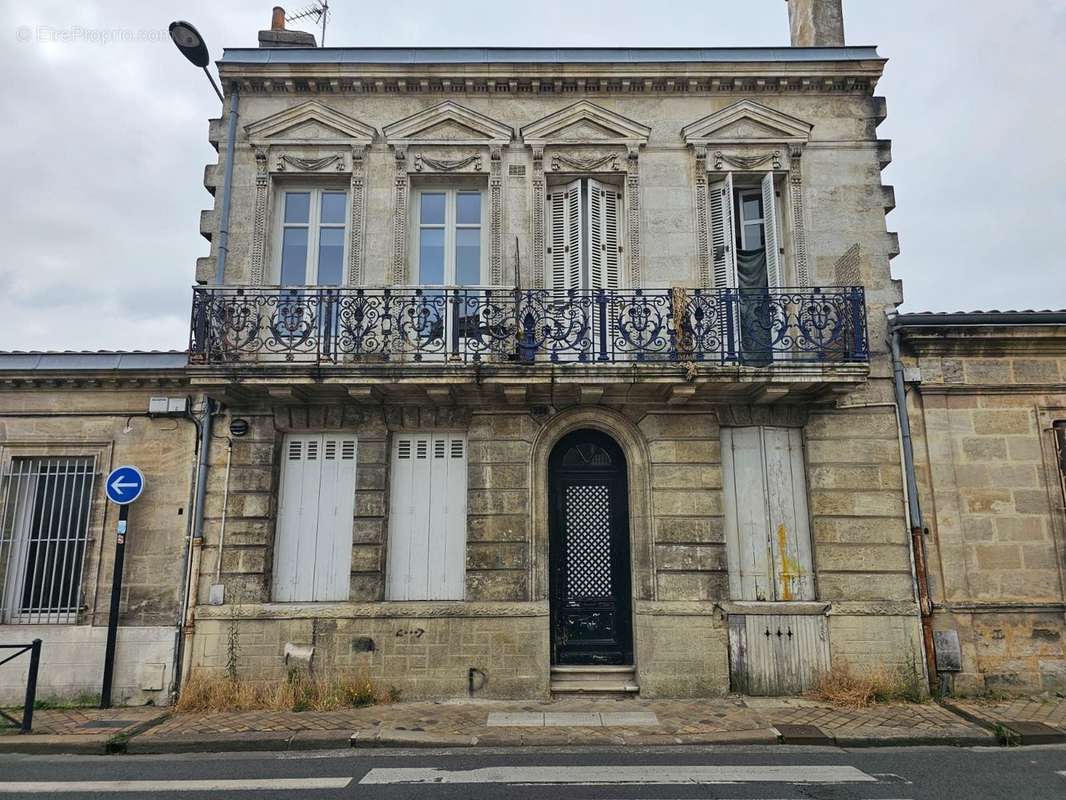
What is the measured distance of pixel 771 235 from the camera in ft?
30.3

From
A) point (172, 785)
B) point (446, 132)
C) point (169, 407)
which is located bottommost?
point (172, 785)

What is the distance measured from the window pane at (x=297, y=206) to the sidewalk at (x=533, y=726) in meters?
6.16

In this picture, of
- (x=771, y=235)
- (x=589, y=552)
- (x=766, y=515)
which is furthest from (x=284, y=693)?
(x=771, y=235)

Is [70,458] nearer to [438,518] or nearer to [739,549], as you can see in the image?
[438,518]

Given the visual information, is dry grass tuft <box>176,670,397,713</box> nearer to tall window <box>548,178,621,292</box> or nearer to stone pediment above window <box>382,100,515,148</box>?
tall window <box>548,178,621,292</box>

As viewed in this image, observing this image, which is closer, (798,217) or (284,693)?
(284,693)

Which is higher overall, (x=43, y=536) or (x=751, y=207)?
(x=751, y=207)

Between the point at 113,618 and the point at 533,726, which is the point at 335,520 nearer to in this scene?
the point at 113,618

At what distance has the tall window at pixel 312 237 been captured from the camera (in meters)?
9.27

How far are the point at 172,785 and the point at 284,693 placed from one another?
226cm

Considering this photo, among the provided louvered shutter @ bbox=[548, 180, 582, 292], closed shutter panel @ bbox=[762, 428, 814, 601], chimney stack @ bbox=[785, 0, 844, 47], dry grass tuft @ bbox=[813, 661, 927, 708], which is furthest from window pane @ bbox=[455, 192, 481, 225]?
dry grass tuft @ bbox=[813, 661, 927, 708]

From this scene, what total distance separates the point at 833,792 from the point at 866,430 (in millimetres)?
4636

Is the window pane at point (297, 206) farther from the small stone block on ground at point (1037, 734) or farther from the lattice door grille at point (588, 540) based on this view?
the small stone block on ground at point (1037, 734)

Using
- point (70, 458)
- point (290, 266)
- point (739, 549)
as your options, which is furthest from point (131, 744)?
point (739, 549)
